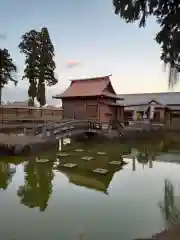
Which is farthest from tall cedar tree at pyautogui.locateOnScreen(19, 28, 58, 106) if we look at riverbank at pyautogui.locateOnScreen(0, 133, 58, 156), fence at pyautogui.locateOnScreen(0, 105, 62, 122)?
riverbank at pyautogui.locateOnScreen(0, 133, 58, 156)

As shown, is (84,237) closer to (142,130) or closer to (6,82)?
(142,130)

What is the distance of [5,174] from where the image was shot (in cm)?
1227

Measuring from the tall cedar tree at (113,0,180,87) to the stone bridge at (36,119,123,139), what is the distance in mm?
11894

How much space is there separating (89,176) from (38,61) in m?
27.9

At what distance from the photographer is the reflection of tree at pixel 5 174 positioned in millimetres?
10786

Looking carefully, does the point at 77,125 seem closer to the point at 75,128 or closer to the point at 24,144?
the point at 75,128

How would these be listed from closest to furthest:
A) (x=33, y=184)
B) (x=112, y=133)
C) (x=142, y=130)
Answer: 1. (x=33, y=184)
2. (x=112, y=133)
3. (x=142, y=130)

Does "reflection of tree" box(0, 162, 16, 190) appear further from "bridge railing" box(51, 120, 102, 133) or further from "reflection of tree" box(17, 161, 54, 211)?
"bridge railing" box(51, 120, 102, 133)

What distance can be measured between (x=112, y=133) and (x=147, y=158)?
26.7 ft

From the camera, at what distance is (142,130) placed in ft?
96.9

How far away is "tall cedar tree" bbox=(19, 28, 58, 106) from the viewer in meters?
35.9

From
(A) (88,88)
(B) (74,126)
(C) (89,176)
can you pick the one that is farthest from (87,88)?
(C) (89,176)

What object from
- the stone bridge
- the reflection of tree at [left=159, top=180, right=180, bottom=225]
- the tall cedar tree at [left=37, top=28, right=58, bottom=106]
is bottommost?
the reflection of tree at [left=159, top=180, right=180, bottom=225]

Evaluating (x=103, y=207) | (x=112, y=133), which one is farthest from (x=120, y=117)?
(x=103, y=207)
